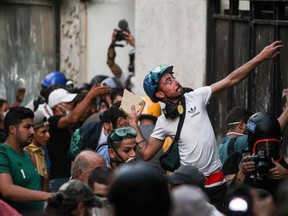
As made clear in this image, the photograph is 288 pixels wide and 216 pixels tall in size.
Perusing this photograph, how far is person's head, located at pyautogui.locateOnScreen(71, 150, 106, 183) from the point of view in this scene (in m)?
8.69

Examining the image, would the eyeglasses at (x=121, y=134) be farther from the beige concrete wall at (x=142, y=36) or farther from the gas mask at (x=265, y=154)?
the beige concrete wall at (x=142, y=36)

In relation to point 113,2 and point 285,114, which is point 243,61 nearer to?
point 285,114

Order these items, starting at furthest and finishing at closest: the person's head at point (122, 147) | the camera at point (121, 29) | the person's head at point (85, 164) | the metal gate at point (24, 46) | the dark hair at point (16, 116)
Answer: the metal gate at point (24, 46)
the camera at point (121, 29)
the dark hair at point (16, 116)
the person's head at point (122, 147)
the person's head at point (85, 164)

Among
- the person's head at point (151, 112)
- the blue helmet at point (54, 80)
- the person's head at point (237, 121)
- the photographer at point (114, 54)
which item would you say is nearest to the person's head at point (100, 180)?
the person's head at point (237, 121)

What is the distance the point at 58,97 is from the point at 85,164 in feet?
16.2

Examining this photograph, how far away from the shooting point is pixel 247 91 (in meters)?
13.2

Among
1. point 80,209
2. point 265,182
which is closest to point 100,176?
point 80,209

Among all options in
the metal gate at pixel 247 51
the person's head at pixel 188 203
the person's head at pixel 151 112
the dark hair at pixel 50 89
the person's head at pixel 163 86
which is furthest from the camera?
the dark hair at pixel 50 89

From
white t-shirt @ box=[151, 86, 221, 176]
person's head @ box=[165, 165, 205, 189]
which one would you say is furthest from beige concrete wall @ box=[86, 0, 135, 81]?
person's head @ box=[165, 165, 205, 189]

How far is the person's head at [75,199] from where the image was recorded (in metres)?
6.56

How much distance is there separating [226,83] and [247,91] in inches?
134

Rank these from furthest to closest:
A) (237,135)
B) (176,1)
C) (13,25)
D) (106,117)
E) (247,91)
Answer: (13,25)
(176,1)
(247,91)
(106,117)
(237,135)

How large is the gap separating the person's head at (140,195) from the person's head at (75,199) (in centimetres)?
142

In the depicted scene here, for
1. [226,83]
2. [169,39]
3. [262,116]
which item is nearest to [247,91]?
[169,39]
